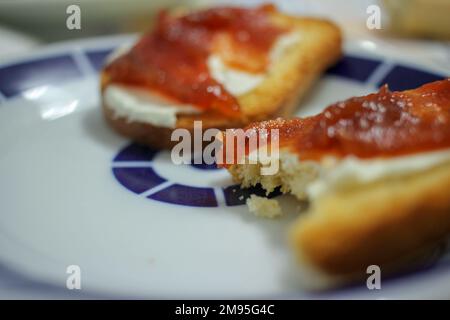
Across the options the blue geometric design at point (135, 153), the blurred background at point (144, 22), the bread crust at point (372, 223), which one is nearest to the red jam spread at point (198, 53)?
the blue geometric design at point (135, 153)

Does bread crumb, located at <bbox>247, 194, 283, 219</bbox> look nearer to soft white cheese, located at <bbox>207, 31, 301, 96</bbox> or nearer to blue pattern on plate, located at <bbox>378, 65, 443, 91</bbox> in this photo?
soft white cheese, located at <bbox>207, 31, 301, 96</bbox>

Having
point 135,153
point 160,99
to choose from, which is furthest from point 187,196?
point 160,99

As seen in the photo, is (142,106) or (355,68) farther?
(355,68)

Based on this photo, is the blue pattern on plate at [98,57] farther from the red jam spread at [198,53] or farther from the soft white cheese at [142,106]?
the soft white cheese at [142,106]

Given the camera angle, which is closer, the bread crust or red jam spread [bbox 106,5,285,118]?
the bread crust

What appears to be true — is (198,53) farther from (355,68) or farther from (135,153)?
(355,68)

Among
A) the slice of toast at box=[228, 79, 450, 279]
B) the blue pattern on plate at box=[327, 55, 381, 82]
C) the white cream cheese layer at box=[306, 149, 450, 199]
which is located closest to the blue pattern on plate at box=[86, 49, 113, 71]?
the blue pattern on plate at box=[327, 55, 381, 82]

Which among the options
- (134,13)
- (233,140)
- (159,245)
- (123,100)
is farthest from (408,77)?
(134,13)
